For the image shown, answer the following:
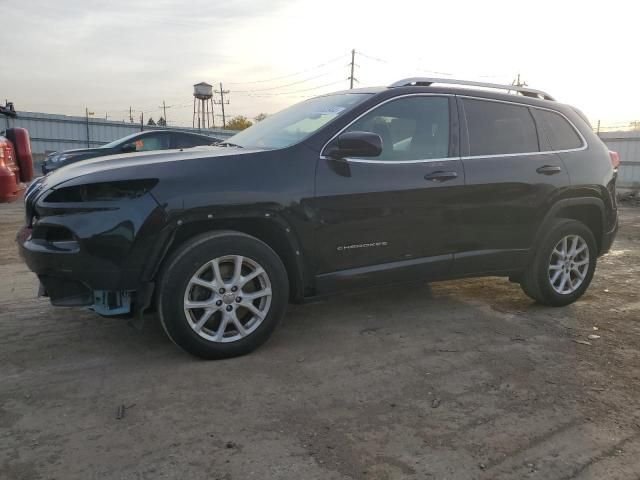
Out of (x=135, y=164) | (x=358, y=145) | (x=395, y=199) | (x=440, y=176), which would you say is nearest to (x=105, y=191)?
(x=135, y=164)

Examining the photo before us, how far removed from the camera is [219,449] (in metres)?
2.51

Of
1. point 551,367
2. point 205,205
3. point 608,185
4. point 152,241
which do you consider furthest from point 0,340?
point 608,185

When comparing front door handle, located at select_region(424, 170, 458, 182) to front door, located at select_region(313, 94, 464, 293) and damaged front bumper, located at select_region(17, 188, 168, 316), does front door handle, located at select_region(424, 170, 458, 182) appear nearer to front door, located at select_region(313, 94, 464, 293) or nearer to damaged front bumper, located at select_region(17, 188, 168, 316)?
front door, located at select_region(313, 94, 464, 293)

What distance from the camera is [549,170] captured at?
457 cm

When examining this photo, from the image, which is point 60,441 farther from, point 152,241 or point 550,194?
point 550,194

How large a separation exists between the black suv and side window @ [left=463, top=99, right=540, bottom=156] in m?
0.01

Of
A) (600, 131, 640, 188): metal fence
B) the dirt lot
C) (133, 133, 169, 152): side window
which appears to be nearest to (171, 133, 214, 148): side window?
(133, 133, 169, 152): side window

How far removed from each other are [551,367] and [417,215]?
1371 millimetres

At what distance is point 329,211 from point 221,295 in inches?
36.0

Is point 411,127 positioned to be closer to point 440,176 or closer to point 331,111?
point 440,176

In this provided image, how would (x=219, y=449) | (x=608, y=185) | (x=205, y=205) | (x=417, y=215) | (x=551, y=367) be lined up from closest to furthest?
(x=219, y=449), (x=205, y=205), (x=551, y=367), (x=417, y=215), (x=608, y=185)

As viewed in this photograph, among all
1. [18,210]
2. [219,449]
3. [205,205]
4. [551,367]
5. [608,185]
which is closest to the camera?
[219,449]

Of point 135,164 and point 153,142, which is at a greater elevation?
point 153,142

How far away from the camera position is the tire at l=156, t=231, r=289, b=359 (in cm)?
327
